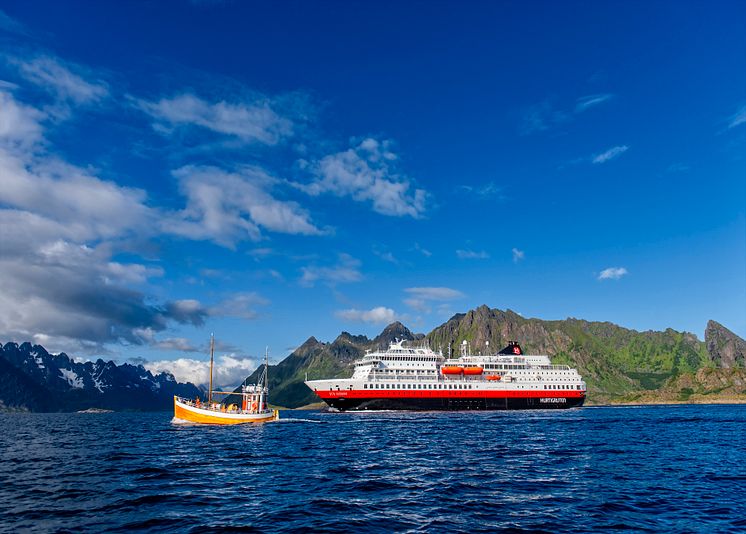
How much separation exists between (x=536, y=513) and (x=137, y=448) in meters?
45.0

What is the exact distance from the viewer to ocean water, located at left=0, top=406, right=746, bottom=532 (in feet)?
70.6

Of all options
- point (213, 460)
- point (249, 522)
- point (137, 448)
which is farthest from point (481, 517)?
point (137, 448)

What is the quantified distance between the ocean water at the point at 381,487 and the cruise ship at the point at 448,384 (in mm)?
Result: 69203

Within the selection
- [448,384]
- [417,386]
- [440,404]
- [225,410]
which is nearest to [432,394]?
[440,404]

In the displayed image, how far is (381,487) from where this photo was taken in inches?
1138

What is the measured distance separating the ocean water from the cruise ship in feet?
227

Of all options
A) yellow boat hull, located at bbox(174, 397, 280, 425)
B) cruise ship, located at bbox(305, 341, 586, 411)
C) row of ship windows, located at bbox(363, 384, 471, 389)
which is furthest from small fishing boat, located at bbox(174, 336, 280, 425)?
row of ship windows, located at bbox(363, 384, 471, 389)

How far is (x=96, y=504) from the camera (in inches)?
984

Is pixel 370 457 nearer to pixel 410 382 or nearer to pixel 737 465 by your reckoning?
pixel 737 465

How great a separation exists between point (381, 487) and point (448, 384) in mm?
99191

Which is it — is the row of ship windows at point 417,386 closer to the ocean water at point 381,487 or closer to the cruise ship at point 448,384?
the cruise ship at point 448,384

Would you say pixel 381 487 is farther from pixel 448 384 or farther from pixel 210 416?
pixel 448 384

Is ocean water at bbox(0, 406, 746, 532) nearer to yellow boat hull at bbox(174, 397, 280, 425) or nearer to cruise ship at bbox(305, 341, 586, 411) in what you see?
yellow boat hull at bbox(174, 397, 280, 425)

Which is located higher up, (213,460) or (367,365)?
(367,365)
